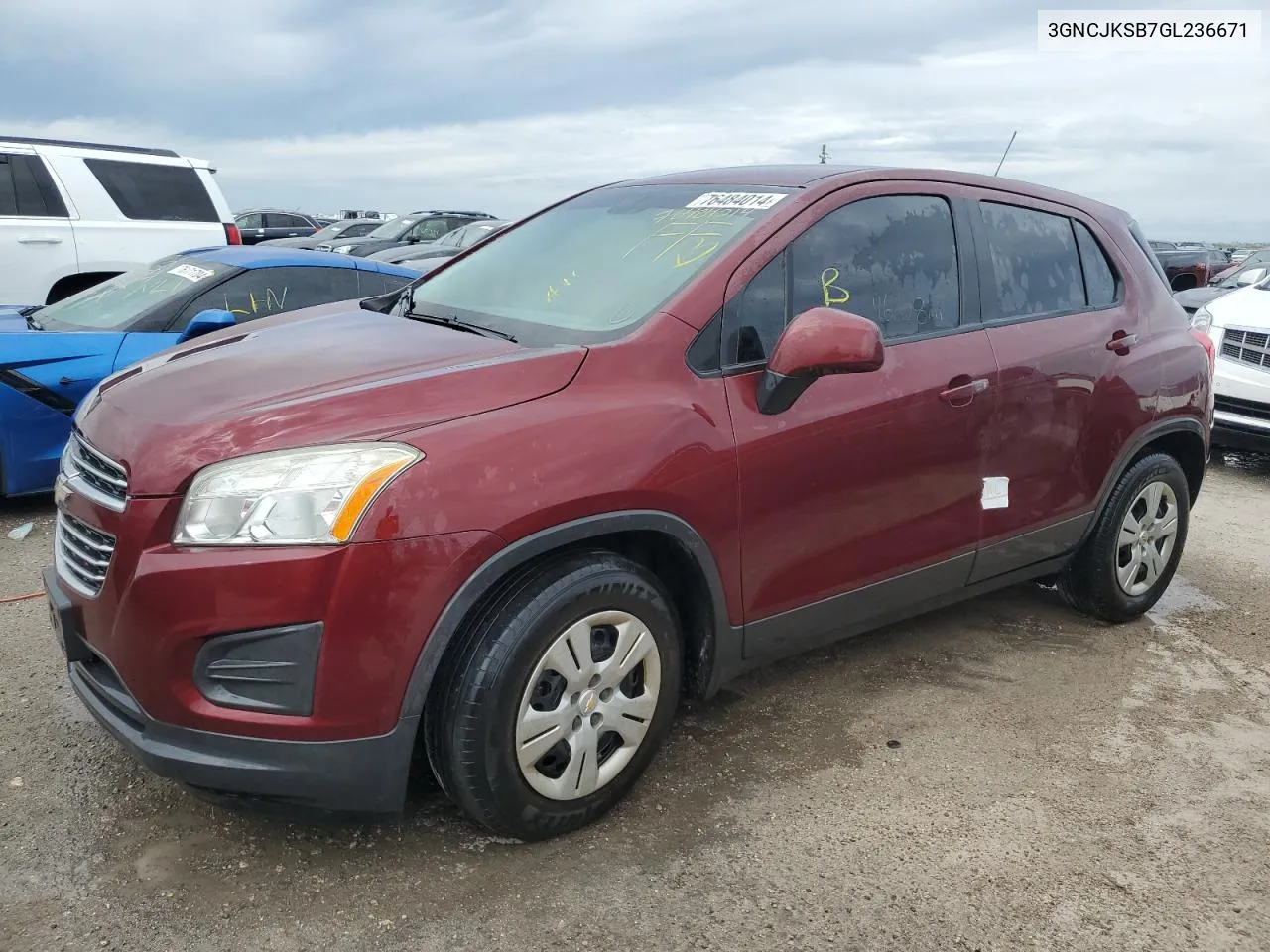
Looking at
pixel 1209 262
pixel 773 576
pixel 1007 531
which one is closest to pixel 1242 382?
pixel 1007 531

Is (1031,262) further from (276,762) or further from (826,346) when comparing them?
(276,762)

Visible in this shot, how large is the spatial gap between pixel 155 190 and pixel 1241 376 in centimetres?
845

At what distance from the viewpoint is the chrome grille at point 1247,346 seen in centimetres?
738

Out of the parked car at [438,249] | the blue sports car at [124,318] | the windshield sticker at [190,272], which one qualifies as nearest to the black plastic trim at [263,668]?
the blue sports car at [124,318]

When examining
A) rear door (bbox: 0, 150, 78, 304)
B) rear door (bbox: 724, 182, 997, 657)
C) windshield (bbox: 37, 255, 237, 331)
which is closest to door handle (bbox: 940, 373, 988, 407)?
rear door (bbox: 724, 182, 997, 657)

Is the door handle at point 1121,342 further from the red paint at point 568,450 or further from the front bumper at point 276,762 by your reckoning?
the front bumper at point 276,762

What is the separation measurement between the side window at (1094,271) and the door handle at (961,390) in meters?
0.89

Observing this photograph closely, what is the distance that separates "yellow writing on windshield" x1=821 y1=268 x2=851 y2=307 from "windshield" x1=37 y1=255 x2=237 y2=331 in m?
3.98

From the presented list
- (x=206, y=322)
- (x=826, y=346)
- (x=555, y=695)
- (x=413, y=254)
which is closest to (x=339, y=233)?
(x=413, y=254)

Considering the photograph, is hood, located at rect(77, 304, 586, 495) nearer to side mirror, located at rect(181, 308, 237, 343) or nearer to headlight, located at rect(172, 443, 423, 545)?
headlight, located at rect(172, 443, 423, 545)

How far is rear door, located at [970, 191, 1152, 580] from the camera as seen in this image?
353 cm

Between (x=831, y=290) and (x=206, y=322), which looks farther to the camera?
(x=206, y=322)

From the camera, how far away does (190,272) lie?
593cm

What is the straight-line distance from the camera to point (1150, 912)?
2.50m
